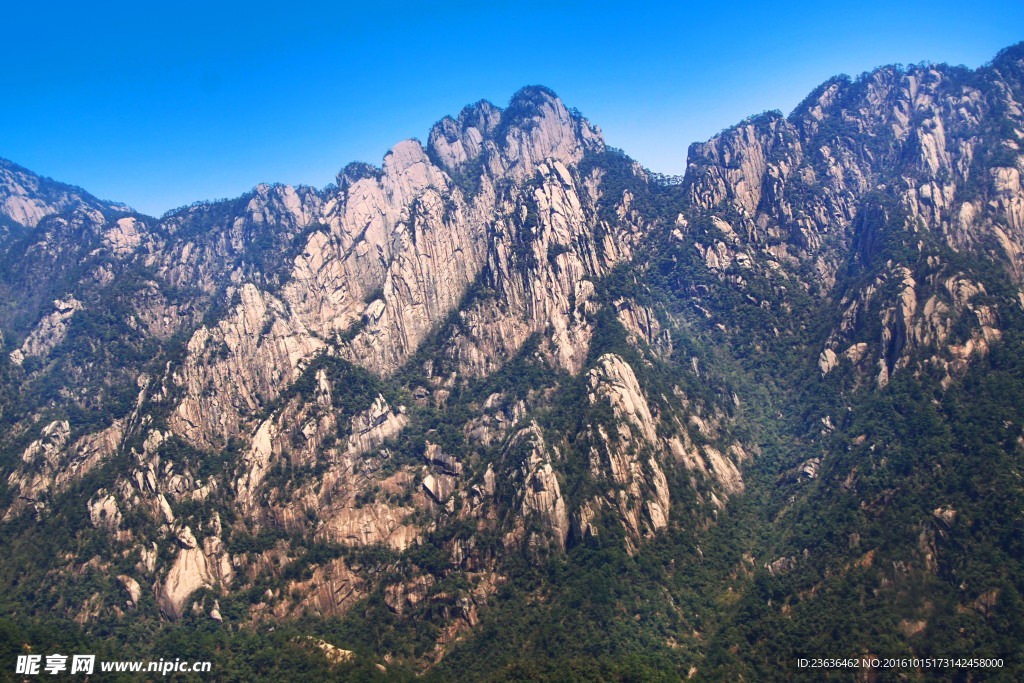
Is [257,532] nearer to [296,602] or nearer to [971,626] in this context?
[296,602]

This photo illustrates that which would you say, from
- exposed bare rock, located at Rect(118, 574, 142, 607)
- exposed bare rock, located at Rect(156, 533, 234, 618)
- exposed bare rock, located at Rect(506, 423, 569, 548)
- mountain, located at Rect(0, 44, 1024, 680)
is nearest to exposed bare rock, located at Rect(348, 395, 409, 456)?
mountain, located at Rect(0, 44, 1024, 680)

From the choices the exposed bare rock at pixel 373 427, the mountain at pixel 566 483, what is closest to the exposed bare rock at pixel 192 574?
the mountain at pixel 566 483

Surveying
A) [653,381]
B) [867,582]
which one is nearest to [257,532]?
[653,381]

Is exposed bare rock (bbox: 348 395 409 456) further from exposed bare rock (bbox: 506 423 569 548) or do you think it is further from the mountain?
exposed bare rock (bbox: 506 423 569 548)

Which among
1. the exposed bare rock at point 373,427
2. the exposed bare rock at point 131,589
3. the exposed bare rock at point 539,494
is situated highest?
the exposed bare rock at point 373,427

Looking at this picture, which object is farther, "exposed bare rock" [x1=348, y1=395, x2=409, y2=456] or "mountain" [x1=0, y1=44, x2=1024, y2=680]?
"exposed bare rock" [x1=348, y1=395, x2=409, y2=456]

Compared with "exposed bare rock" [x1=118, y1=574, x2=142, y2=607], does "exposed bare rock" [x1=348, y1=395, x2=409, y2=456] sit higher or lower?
higher

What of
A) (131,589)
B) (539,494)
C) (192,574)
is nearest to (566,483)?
(539,494)

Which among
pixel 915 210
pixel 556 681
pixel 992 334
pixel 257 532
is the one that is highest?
pixel 915 210

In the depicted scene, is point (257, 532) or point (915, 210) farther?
point (915, 210)

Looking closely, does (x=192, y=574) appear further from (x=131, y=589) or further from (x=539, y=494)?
(x=539, y=494)

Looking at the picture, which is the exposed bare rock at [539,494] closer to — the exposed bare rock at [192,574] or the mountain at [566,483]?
the mountain at [566,483]
